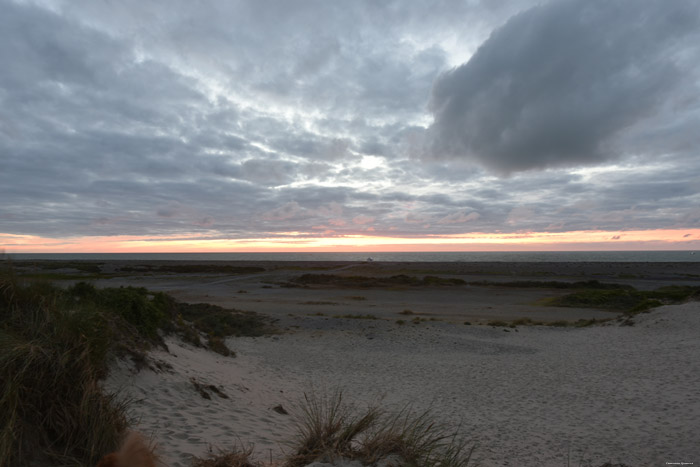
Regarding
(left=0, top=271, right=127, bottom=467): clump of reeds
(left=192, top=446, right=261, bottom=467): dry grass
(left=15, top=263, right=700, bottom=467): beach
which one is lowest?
(left=15, top=263, right=700, bottom=467): beach

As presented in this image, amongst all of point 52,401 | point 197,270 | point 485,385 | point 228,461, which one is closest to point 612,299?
point 485,385

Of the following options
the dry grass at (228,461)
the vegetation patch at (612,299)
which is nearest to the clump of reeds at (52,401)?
the dry grass at (228,461)

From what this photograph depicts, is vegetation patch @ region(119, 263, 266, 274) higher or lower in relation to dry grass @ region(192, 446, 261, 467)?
lower

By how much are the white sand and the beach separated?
0.04 metres

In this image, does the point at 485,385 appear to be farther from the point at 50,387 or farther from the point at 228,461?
the point at 50,387

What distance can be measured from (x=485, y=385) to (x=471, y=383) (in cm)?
42

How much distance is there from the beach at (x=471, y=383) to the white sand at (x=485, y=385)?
42mm

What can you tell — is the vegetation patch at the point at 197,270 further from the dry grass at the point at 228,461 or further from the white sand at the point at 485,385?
the dry grass at the point at 228,461

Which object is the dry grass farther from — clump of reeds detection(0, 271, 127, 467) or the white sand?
clump of reeds detection(0, 271, 127, 467)

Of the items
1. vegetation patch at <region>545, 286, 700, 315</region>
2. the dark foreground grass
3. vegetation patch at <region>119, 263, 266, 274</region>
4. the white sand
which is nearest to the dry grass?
the white sand

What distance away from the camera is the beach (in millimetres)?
6453

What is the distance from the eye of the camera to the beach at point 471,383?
21.2 feet

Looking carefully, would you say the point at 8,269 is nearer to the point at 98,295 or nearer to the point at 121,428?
the point at 121,428

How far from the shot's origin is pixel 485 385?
36.8ft
